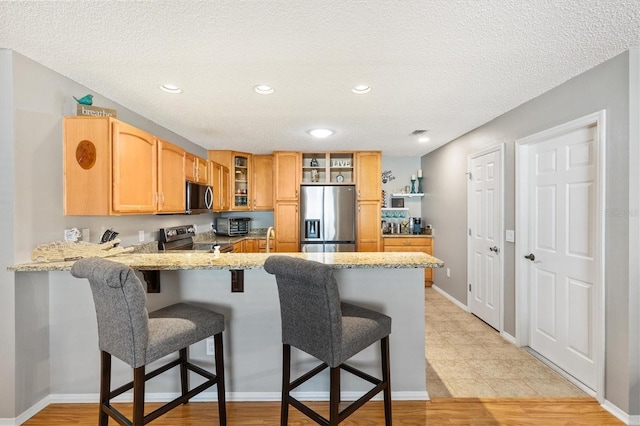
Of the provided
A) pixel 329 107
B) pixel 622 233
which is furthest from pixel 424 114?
pixel 622 233

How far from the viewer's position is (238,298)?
2092 mm

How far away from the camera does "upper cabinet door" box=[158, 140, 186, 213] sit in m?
2.85

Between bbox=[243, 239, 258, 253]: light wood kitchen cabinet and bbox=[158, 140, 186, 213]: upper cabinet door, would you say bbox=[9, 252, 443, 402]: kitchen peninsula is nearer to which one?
bbox=[158, 140, 186, 213]: upper cabinet door

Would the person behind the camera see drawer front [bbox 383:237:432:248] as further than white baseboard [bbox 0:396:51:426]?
Yes

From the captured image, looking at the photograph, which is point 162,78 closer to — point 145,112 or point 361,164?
point 145,112

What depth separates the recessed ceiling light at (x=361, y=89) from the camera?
2404mm

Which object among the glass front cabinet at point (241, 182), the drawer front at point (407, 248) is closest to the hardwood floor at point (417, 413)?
the drawer front at point (407, 248)

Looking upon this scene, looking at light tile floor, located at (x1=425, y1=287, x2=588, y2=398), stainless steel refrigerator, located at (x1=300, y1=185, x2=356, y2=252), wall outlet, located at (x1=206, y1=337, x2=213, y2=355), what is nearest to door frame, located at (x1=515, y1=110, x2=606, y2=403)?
light tile floor, located at (x1=425, y1=287, x2=588, y2=398)

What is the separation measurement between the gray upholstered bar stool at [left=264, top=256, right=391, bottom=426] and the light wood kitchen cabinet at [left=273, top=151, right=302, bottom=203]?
3.52 meters

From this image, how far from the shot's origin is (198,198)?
12.4ft

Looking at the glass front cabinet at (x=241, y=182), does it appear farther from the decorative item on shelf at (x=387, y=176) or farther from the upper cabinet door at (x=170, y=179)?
the decorative item on shelf at (x=387, y=176)

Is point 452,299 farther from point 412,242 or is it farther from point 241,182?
point 241,182

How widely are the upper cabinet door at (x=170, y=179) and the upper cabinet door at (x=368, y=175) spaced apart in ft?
9.10

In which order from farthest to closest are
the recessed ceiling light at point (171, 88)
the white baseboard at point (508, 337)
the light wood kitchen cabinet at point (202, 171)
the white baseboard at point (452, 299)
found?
the white baseboard at point (452, 299) → the light wood kitchen cabinet at point (202, 171) → the white baseboard at point (508, 337) → the recessed ceiling light at point (171, 88)
